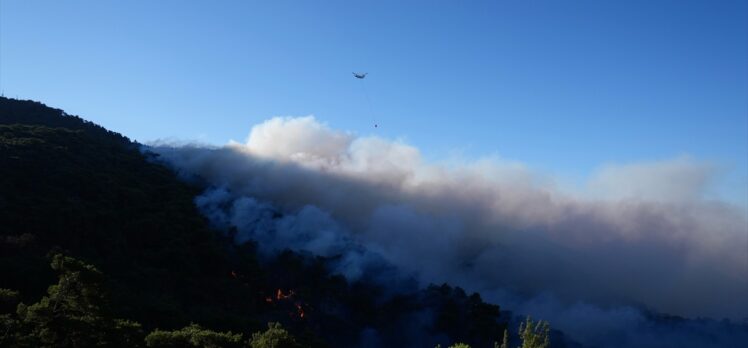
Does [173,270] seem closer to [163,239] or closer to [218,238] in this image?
[163,239]

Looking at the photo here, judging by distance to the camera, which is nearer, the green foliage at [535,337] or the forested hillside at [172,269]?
the green foliage at [535,337]

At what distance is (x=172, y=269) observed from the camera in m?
103

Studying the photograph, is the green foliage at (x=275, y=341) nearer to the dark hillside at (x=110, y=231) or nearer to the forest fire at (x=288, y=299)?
the dark hillside at (x=110, y=231)

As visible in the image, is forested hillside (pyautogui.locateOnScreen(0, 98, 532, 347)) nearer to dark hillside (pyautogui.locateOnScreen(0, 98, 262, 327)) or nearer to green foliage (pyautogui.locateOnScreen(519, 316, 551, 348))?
dark hillside (pyautogui.locateOnScreen(0, 98, 262, 327))

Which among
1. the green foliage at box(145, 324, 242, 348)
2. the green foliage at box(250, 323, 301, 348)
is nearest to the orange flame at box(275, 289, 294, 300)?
the green foliage at box(145, 324, 242, 348)

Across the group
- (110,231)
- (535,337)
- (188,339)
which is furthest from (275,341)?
(110,231)

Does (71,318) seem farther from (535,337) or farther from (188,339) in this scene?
(535,337)

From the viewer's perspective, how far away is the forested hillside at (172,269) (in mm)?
80062

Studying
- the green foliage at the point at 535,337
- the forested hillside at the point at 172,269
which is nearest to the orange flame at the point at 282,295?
the forested hillside at the point at 172,269

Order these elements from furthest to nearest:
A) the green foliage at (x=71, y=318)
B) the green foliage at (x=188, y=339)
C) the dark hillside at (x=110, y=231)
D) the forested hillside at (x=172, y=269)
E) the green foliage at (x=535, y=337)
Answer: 1. the forested hillside at (x=172, y=269)
2. the dark hillside at (x=110, y=231)
3. the green foliage at (x=188, y=339)
4. the green foliage at (x=71, y=318)
5. the green foliage at (x=535, y=337)

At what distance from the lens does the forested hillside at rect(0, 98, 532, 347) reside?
80062 millimetres

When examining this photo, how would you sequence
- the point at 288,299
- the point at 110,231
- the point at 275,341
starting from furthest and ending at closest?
the point at 110,231
the point at 288,299
the point at 275,341

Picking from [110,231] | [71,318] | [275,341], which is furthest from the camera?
[110,231]

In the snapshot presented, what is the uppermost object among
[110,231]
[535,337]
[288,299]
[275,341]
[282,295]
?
[110,231]
